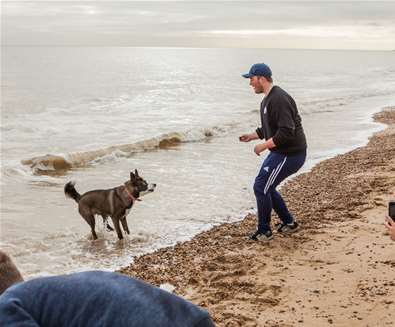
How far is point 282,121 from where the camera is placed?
6.83 m

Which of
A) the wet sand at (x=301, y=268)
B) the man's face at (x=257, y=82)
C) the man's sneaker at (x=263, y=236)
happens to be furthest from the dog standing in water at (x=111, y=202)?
the man's face at (x=257, y=82)

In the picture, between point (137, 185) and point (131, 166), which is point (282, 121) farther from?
point (131, 166)

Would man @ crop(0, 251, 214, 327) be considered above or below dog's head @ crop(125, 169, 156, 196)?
above

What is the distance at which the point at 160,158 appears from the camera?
55.2ft

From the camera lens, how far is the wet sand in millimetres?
5199

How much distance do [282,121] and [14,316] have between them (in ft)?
18.9

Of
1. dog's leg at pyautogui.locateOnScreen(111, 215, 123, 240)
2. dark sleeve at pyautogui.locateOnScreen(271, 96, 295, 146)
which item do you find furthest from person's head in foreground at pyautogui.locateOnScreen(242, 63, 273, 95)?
dog's leg at pyautogui.locateOnScreen(111, 215, 123, 240)

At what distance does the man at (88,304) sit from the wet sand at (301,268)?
12.7 feet

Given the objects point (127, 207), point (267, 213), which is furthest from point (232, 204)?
point (267, 213)

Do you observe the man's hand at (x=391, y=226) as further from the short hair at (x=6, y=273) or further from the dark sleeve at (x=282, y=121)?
the short hair at (x=6, y=273)

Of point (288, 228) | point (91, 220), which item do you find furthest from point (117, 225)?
point (288, 228)

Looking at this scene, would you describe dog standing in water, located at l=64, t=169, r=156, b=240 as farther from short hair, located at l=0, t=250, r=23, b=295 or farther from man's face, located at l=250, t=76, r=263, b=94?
short hair, located at l=0, t=250, r=23, b=295

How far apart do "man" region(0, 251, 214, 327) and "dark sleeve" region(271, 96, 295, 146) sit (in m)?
5.54

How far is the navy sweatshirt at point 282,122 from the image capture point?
6.83 meters
